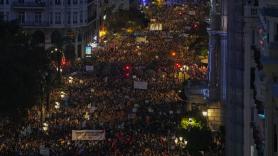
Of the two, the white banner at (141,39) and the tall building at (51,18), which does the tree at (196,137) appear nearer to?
the tall building at (51,18)

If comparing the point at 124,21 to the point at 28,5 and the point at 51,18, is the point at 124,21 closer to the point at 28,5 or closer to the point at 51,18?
the point at 51,18

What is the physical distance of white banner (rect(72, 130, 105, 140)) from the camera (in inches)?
2036

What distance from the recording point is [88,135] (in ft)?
171

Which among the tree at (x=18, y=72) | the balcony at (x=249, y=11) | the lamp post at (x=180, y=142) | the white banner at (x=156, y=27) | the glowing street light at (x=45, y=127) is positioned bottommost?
Answer: the lamp post at (x=180, y=142)

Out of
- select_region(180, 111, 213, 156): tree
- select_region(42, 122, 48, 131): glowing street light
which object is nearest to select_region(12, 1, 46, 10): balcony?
select_region(42, 122, 48, 131): glowing street light

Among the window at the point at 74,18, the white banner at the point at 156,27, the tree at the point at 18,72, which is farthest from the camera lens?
the white banner at the point at 156,27

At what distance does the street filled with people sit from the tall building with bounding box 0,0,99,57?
3.55 metres

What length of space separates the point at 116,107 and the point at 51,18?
4417 centimetres

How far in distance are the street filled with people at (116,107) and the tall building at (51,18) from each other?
140 inches

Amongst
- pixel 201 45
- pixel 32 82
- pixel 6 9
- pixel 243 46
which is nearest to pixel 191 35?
pixel 201 45

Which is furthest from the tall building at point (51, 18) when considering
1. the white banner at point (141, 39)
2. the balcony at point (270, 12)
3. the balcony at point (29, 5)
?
the balcony at point (270, 12)

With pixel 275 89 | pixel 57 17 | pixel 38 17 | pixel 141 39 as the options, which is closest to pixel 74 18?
pixel 57 17

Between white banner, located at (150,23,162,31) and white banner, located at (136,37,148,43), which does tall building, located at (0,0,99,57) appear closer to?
white banner, located at (136,37,148,43)

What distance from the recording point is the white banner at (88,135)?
170 ft
